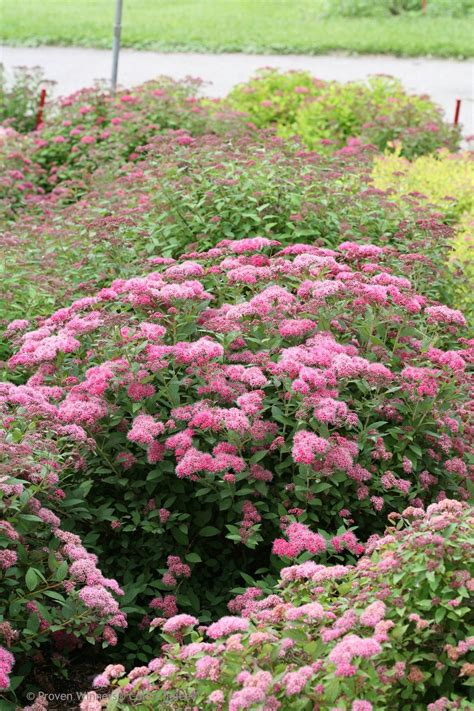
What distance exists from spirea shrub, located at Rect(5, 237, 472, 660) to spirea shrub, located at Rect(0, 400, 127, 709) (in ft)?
0.43

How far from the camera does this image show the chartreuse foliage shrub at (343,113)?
887 cm

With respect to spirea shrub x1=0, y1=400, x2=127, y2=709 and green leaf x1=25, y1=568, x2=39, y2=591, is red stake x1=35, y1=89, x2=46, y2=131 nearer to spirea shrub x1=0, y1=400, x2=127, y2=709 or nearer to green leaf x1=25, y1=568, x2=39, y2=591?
spirea shrub x1=0, y1=400, x2=127, y2=709

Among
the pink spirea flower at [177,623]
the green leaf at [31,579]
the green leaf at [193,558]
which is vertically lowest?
the green leaf at [193,558]

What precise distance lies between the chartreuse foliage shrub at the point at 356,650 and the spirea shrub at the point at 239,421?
621 mm

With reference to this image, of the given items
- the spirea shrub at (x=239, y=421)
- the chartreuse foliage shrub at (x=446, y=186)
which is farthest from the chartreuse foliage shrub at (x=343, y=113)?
the spirea shrub at (x=239, y=421)

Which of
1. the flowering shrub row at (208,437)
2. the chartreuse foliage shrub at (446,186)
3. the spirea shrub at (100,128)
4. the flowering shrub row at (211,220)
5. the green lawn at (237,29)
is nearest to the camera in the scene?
the flowering shrub row at (208,437)

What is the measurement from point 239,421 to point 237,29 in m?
15.5

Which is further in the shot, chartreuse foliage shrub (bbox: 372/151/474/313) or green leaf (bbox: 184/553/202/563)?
chartreuse foliage shrub (bbox: 372/151/474/313)

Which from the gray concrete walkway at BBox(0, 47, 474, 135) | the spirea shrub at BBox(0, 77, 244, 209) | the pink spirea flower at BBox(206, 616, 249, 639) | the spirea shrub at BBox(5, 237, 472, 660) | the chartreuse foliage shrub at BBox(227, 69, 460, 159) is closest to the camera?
the pink spirea flower at BBox(206, 616, 249, 639)

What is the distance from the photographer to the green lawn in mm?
16438

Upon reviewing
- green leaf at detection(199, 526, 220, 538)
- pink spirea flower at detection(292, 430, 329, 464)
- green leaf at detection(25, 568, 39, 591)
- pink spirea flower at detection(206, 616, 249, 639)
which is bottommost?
green leaf at detection(199, 526, 220, 538)

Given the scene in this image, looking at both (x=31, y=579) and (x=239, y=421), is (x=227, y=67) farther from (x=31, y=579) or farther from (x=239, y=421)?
(x=31, y=579)

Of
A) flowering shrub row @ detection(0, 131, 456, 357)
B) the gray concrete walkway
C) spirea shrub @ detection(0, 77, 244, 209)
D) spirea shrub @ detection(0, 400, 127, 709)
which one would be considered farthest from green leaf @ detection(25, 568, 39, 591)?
the gray concrete walkway

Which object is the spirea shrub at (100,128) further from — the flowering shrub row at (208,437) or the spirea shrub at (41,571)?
the spirea shrub at (41,571)
